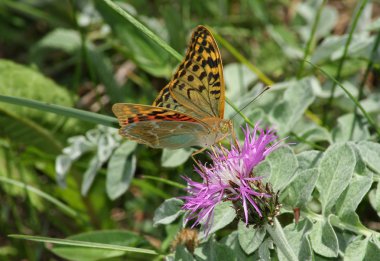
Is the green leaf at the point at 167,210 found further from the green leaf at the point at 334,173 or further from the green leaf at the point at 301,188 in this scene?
the green leaf at the point at 334,173

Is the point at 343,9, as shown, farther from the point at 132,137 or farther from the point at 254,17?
the point at 132,137

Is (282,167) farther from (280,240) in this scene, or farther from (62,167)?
(62,167)

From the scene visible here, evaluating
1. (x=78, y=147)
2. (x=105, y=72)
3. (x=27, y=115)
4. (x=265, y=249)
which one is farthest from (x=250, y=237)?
(x=105, y=72)

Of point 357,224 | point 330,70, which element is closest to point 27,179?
point 330,70

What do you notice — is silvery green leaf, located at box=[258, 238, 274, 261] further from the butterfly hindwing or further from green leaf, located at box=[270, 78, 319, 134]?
green leaf, located at box=[270, 78, 319, 134]

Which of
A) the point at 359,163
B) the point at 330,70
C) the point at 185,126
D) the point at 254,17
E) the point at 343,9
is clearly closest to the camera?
the point at 359,163

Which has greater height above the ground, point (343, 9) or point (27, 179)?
point (343, 9)

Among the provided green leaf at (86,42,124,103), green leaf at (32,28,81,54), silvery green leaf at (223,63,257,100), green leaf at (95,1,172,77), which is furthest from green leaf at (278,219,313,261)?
green leaf at (32,28,81,54)
